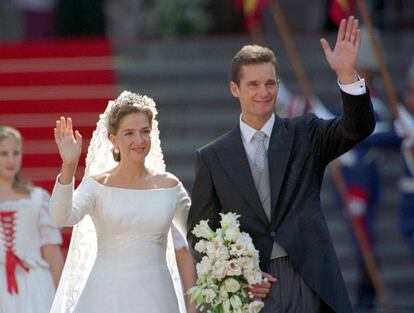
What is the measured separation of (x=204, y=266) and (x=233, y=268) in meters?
0.15

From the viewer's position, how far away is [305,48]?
1527 centimetres

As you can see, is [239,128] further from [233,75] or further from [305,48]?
[305,48]

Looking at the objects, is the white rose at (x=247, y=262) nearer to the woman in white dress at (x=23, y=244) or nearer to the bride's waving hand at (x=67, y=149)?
the bride's waving hand at (x=67, y=149)

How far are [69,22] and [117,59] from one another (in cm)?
152

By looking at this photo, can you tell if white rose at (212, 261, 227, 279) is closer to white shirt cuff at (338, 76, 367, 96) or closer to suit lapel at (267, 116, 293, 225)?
suit lapel at (267, 116, 293, 225)

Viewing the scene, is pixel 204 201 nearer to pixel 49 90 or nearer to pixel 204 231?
pixel 204 231

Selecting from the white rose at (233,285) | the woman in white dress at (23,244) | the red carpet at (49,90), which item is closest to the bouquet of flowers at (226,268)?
the white rose at (233,285)

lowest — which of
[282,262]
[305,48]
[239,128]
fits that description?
[282,262]

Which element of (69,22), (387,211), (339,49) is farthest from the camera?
(69,22)

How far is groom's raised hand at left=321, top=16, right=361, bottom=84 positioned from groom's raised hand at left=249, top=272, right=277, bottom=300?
3.21 ft

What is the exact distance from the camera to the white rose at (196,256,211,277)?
729 cm

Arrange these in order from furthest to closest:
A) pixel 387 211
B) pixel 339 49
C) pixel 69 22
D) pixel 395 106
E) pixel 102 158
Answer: pixel 69 22, pixel 387 211, pixel 395 106, pixel 102 158, pixel 339 49

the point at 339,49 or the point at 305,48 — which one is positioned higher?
the point at 305,48

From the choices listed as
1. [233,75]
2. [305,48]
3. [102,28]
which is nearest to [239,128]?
[233,75]
